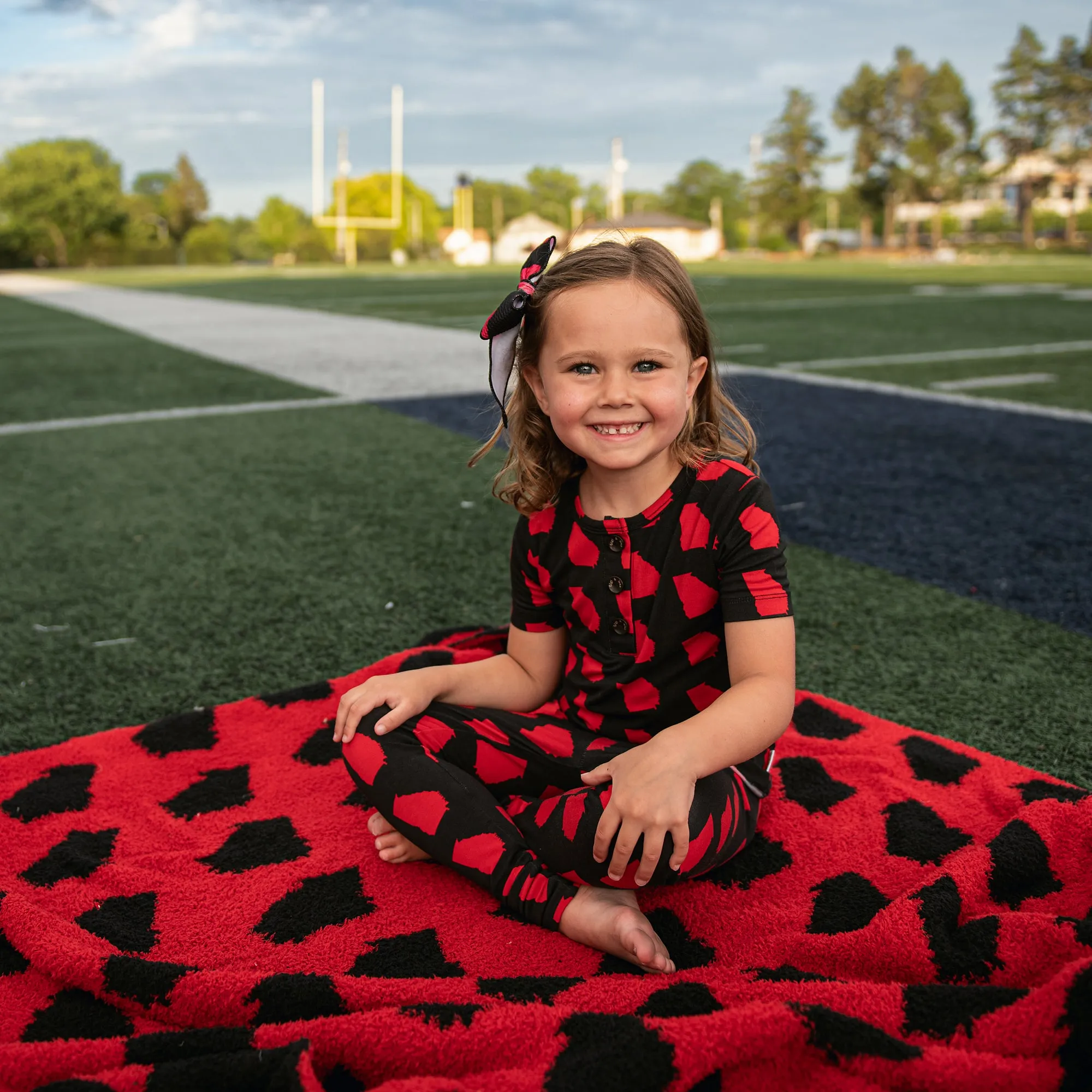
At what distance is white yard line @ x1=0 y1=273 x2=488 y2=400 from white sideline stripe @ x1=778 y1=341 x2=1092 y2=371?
2.30m

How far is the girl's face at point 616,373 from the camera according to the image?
63.6 inches

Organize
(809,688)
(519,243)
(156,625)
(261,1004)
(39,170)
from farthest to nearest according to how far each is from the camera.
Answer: (519,243) → (39,170) → (156,625) → (809,688) → (261,1004)

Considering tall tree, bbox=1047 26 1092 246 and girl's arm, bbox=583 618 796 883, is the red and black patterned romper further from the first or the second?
tall tree, bbox=1047 26 1092 246

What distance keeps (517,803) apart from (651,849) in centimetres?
40

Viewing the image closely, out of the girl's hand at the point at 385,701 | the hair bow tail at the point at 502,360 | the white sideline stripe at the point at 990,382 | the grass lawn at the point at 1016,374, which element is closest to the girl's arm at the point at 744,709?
the girl's hand at the point at 385,701

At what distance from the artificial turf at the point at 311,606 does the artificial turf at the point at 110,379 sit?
6.07 feet

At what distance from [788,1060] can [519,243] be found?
65127mm

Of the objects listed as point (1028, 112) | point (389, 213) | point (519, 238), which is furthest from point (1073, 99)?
point (389, 213)

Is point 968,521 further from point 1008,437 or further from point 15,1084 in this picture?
point 15,1084

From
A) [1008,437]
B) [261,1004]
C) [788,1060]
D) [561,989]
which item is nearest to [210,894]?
[261,1004]

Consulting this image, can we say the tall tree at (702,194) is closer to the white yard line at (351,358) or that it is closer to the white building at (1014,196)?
the white building at (1014,196)

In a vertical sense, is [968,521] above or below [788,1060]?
above

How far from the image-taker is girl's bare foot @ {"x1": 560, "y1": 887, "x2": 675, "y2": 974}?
1.41m

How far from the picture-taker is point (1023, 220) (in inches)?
1922
